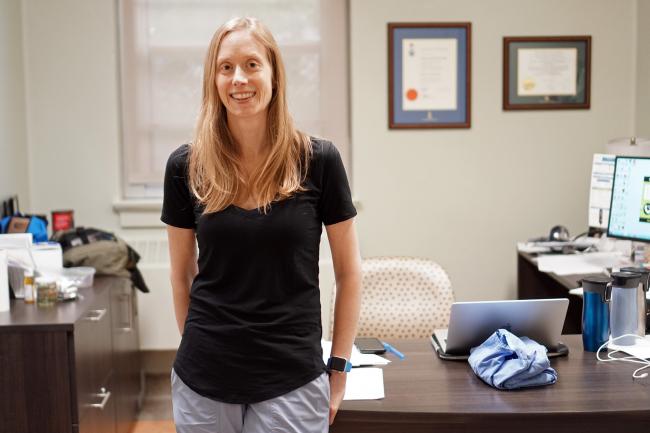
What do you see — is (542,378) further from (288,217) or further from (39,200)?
(39,200)

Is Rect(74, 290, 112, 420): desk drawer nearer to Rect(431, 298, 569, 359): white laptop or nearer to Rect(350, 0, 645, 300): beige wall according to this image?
Rect(431, 298, 569, 359): white laptop

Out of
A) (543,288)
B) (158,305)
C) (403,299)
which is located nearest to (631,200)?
(543,288)

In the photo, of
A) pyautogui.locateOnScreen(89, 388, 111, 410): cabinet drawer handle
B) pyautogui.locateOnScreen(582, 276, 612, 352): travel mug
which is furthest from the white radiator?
pyautogui.locateOnScreen(582, 276, 612, 352): travel mug

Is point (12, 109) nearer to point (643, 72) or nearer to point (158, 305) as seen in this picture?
point (158, 305)

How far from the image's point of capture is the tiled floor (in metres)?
3.40

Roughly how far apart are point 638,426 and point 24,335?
1.78 meters

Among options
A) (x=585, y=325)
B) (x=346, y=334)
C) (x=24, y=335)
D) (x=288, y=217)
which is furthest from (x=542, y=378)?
(x=24, y=335)

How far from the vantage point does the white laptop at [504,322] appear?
6.12 feet

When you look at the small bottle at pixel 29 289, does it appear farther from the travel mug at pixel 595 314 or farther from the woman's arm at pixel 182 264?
the travel mug at pixel 595 314

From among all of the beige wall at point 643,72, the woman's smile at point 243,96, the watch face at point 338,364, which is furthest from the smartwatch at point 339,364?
the beige wall at point 643,72

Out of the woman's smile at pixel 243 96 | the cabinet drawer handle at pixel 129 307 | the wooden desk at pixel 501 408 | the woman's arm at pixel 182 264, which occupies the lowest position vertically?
the cabinet drawer handle at pixel 129 307

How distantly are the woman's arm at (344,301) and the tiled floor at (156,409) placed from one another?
6.50 ft

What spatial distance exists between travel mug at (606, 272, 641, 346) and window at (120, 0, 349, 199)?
2.21 metres

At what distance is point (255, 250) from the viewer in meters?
1.42
